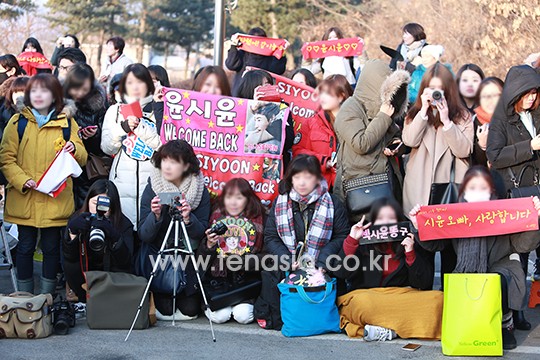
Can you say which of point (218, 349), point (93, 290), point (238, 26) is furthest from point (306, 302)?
point (238, 26)

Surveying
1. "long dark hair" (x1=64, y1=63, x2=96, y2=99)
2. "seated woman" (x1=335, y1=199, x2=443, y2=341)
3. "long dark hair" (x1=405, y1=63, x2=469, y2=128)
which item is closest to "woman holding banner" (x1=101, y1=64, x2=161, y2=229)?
"long dark hair" (x1=64, y1=63, x2=96, y2=99)

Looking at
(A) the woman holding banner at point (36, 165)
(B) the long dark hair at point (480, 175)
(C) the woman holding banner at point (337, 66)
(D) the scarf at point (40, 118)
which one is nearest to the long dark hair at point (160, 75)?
(A) the woman holding banner at point (36, 165)

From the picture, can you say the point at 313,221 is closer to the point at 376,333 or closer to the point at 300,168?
the point at 300,168

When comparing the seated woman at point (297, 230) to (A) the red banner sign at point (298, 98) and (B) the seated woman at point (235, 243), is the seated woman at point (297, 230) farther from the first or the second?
(A) the red banner sign at point (298, 98)

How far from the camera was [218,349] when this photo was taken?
5691 mm

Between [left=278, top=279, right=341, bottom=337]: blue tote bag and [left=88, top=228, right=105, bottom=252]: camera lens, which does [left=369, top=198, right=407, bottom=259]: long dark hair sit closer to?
[left=278, top=279, right=341, bottom=337]: blue tote bag

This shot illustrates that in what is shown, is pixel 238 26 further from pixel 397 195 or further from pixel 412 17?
pixel 397 195

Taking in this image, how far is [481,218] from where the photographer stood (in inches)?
224

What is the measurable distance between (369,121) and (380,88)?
0.26m

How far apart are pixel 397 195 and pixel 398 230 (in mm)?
585

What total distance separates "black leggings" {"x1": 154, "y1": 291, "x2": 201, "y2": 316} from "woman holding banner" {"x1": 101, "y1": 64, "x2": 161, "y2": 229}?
693mm

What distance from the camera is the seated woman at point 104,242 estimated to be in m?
6.11

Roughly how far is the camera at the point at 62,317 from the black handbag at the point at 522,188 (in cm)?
315

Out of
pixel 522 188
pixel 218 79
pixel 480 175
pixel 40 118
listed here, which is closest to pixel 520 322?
pixel 522 188
